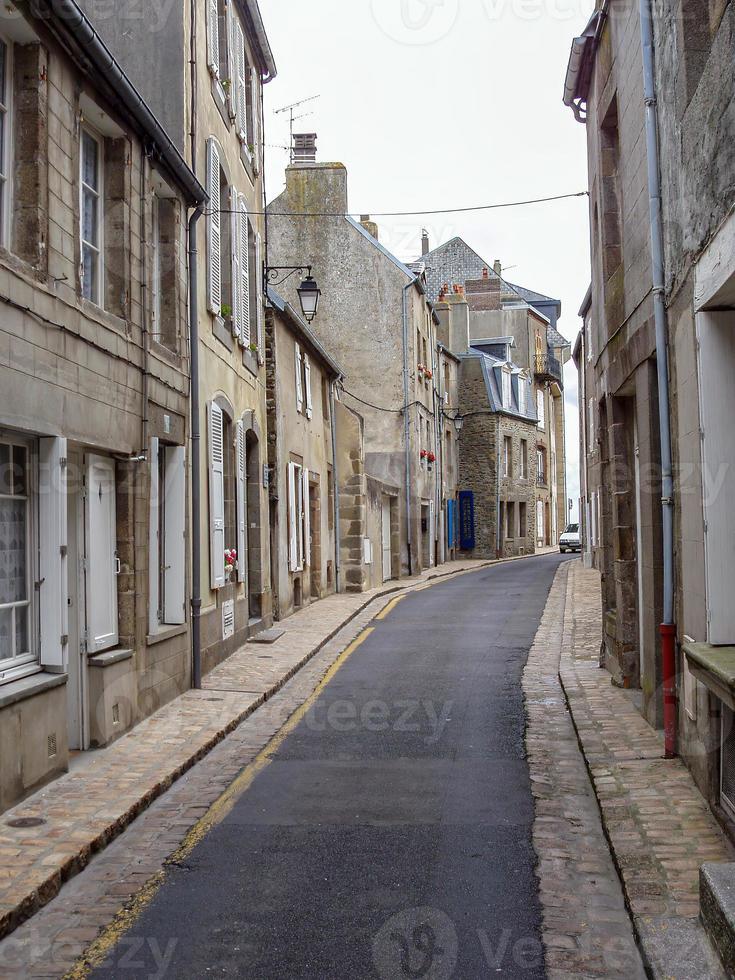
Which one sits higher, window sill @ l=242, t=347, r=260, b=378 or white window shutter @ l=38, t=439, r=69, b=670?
window sill @ l=242, t=347, r=260, b=378

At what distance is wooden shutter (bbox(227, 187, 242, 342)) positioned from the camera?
42.9 feet

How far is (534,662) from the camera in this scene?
11.8 metres

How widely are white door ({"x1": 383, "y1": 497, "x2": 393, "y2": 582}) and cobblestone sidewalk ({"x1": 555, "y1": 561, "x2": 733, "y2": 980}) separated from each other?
54.8ft

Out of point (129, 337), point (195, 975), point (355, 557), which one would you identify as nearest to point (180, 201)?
point (129, 337)

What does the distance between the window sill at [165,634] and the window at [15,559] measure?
7.29 feet

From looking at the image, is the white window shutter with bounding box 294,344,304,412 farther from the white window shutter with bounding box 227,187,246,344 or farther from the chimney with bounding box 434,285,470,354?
the chimney with bounding box 434,285,470,354

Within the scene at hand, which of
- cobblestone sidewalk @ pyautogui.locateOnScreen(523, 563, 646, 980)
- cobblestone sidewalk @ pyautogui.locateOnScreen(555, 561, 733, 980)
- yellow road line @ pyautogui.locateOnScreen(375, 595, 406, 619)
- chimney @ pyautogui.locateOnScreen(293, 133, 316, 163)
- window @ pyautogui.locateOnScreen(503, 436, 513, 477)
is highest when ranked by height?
chimney @ pyautogui.locateOnScreen(293, 133, 316, 163)

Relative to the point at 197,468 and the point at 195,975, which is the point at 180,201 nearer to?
the point at 197,468

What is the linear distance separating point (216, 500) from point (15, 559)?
16.0 ft

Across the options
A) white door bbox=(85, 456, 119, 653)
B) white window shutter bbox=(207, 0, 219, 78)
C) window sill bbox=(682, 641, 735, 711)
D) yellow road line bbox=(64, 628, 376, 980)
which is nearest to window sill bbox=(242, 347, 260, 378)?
white window shutter bbox=(207, 0, 219, 78)

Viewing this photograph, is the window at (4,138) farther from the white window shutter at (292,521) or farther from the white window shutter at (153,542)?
the white window shutter at (292,521)

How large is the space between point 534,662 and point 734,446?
6.50 m

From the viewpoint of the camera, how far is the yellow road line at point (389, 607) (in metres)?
17.4

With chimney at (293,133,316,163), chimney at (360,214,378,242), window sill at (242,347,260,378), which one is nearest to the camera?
window sill at (242,347,260,378)
